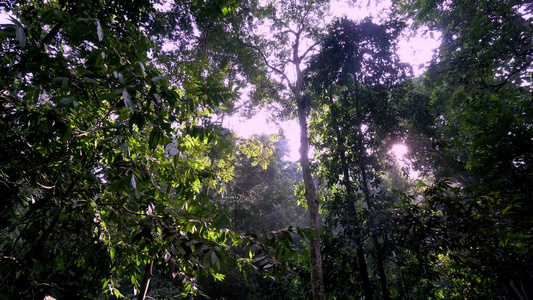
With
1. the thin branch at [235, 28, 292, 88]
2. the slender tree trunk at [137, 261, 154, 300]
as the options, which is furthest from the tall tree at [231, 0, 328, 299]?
the slender tree trunk at [137, 261, 154, 300]

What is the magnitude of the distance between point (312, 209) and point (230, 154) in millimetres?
4416

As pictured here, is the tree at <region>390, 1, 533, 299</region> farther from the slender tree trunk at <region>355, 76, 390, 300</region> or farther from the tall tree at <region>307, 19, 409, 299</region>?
the tall tree at <region>307, 19, 409, 299</region>

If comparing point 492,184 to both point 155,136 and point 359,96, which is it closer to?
point 359,96

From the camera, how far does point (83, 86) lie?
1.28 m

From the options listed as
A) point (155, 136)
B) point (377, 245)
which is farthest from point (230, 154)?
point (377, 245)

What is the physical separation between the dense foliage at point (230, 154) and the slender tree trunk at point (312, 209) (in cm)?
4

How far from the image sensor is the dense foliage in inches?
53.9

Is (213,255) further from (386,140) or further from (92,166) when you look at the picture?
(386,140)

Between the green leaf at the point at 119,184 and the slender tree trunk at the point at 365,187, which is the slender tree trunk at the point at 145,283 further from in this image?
the slender tree trunk at the point at 365,187

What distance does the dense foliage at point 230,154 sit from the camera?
1.37 meters

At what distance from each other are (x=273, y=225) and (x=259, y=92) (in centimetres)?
882

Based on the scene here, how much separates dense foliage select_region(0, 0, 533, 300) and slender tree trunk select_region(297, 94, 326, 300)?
0.15 ft

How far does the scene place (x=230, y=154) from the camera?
1700 mm

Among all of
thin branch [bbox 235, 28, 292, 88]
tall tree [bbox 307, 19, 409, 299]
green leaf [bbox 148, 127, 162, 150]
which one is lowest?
green leaf [bbox 148, 127, 162, 150]
